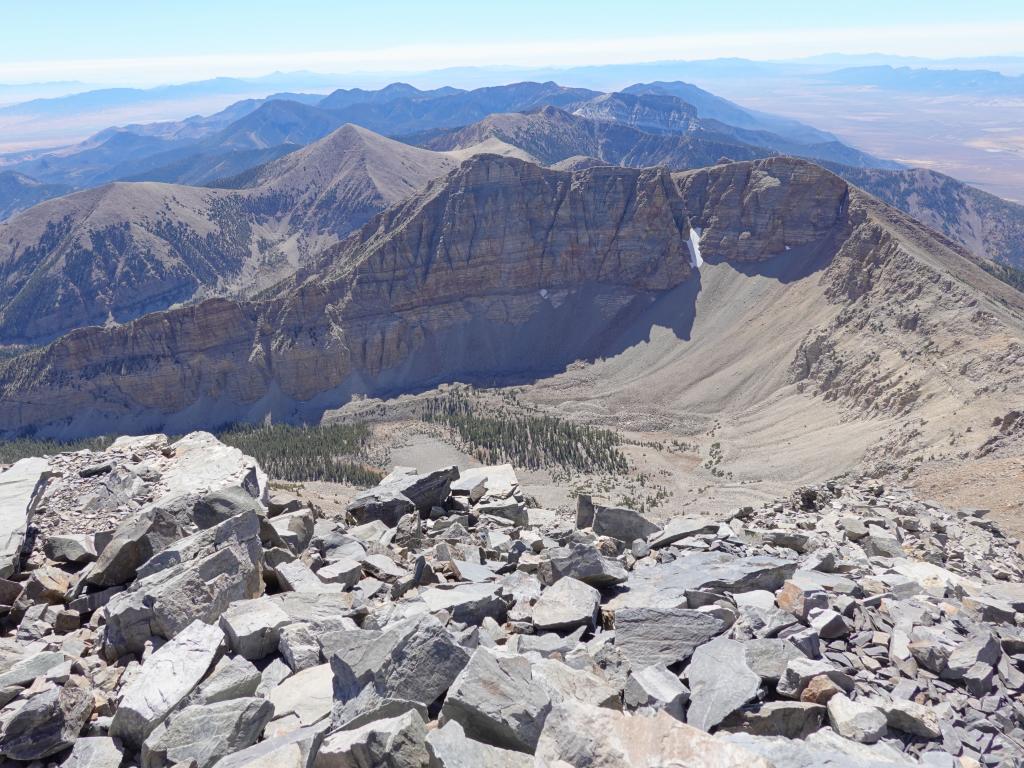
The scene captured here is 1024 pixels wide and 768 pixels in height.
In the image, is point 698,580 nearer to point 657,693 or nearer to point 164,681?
point 657,693

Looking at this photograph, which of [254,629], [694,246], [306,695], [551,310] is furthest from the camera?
[551,310]

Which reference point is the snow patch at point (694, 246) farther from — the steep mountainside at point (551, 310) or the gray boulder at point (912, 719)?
the gray boulder at point (912, 719)

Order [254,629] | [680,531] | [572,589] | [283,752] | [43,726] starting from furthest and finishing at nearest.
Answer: [680,531] < [572,589] < [254,629] < [43,726] < [283,752]

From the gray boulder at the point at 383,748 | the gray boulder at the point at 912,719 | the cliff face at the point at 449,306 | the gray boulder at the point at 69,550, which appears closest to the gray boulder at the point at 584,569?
the gray boulder at the point at 912,719

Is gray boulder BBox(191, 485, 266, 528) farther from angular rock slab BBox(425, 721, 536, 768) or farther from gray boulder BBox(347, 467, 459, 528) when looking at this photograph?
angular rock slab BBox(425, 721, 536, 768)

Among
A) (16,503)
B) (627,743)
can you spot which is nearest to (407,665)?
(627,743)

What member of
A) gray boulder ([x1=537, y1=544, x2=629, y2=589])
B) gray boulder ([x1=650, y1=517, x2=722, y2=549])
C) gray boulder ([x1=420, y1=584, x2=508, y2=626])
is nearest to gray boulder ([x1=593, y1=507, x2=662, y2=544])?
gray boulder ([x1=650, y1=517, x2=722, y2=549])
